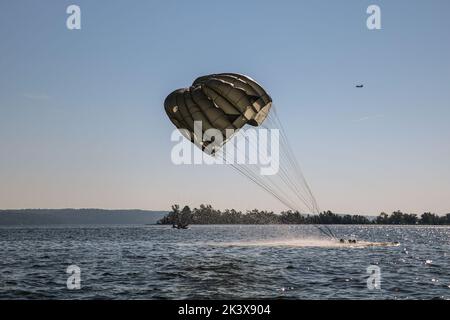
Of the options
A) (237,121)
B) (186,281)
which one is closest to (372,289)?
(186,281)

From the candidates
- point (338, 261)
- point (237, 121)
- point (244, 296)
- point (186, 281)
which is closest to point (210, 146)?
point (237, 121)

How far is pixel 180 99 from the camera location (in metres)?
33.4

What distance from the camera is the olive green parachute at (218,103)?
32406mm

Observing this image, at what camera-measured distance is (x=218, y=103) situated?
3244 centimetres

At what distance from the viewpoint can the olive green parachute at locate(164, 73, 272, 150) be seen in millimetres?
32406
